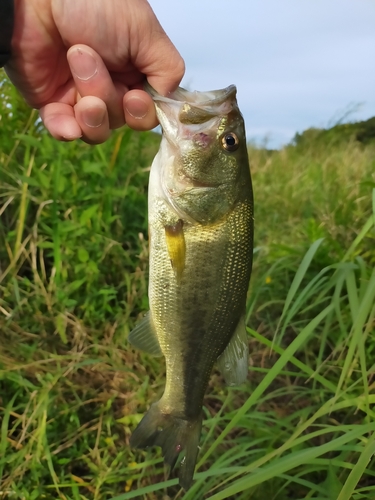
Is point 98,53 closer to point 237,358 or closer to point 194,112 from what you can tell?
point 194,112

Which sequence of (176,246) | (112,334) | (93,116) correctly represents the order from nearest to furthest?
(176,246) < (93,116) < (112,334)

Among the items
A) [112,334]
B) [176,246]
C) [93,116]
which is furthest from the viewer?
[112,334]

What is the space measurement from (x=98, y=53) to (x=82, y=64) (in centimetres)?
12

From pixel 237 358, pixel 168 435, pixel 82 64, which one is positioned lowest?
pixel 168 435

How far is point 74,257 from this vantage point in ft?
8.99

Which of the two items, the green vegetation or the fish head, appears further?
the green vegetation

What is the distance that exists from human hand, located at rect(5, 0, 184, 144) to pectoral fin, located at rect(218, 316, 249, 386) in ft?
2.61

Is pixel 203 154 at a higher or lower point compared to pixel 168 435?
higher

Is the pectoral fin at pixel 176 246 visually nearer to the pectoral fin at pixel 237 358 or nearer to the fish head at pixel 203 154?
the fish head at pixel 203 154

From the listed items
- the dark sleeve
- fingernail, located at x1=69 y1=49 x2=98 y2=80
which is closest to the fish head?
fingernail, located at x1=69 y1=49 x2=98 y2=80

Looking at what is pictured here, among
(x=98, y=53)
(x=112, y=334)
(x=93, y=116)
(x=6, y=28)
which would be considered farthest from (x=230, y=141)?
(x=112, y=334)

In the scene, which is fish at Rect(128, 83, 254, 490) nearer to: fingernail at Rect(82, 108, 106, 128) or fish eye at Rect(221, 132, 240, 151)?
fish eye at Rect(221, 132, 240, 151)

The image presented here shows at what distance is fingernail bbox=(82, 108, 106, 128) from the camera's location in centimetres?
152

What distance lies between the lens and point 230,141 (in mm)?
1482
